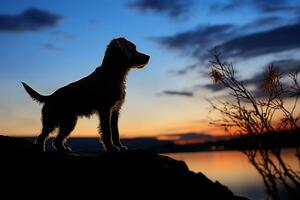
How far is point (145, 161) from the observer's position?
871 centimetres

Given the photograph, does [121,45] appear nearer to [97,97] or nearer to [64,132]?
[97,97]

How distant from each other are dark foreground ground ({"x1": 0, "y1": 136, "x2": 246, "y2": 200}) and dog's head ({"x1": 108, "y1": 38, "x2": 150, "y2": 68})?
8.08 ft

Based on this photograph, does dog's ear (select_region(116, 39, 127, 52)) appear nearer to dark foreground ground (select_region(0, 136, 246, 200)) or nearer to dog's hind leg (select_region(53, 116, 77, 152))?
dog's hind leg (select_region(53, 116, 77, 152))

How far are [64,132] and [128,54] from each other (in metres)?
2.48

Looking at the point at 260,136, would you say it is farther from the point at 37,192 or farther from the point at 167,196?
the point at 37,192

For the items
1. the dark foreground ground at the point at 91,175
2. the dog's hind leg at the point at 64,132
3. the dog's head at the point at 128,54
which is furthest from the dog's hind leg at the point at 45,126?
the dog's head at the point at 128,54

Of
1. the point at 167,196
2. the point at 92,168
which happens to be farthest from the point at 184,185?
the point at 92,168

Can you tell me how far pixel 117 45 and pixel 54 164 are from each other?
345 cm

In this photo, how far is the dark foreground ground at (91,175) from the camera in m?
7.75

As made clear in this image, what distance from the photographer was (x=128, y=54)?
10312 millimetres

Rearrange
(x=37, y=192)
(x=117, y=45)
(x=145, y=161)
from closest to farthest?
1. (x=37, y=192)
2. (x=145, y=161)
3. (x=117, y=45)

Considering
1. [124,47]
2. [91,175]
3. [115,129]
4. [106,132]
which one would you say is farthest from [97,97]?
A: [91,175]

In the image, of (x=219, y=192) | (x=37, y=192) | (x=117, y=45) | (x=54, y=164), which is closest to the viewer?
(x=37, y=192)

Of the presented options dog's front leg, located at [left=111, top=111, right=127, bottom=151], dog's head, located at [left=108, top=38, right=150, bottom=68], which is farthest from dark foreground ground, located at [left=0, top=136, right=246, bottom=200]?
dog's head, located at [left=108, top=38, right=150, bottom=68]
